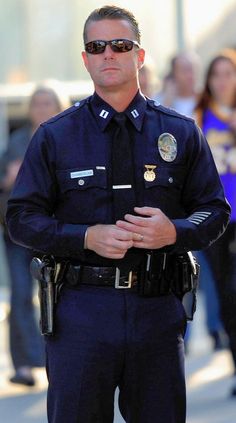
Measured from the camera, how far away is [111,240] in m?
4.16

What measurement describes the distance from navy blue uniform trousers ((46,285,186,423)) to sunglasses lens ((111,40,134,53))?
799mm

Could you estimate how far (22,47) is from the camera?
14.3 m

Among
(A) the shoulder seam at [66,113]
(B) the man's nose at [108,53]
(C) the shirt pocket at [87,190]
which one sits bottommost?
(C) the shirt pocket at [87,190]

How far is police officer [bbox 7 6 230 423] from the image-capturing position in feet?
14.0

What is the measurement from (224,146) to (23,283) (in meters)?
1.49

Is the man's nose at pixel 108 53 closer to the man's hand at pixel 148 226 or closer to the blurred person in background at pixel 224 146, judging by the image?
the man's hand at pixel 148 226

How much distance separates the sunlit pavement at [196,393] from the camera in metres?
6.89

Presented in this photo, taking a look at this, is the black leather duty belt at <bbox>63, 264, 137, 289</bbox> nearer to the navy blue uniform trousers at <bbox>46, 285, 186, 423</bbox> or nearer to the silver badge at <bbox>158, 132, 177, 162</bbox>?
the navy blue uniform trousers at <bbox>46, 285, 186, 423</bbox>

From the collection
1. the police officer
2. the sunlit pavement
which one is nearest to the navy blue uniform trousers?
the police officer

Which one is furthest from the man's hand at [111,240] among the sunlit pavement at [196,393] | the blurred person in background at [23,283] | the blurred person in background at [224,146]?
the blurred person in background at [23,283]

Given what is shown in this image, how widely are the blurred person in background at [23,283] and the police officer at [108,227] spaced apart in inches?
137

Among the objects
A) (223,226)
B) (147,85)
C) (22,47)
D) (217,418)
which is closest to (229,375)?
(217,418)

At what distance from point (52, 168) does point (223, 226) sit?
0.63m

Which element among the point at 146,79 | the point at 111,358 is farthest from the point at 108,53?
the point at 146,79
